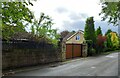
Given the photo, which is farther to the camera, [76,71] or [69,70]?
[69,70]

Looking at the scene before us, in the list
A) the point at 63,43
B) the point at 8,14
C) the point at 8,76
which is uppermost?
the point at 8,14

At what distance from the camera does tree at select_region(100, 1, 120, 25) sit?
11.2 m

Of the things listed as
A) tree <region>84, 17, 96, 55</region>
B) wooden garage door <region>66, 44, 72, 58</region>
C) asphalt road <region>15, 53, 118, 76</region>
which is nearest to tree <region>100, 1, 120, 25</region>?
asphalt road <region>15, 53, 118, 76</region>

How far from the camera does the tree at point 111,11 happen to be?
11232 mm

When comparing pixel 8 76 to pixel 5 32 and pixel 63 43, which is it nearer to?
pixel 5 32

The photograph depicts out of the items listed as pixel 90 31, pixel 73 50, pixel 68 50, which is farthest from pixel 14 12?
pixel 90 31

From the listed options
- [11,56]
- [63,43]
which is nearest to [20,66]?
[11,56]

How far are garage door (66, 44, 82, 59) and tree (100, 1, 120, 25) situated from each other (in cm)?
1391

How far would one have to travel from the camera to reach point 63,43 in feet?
85.3

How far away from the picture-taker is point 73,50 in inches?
1230

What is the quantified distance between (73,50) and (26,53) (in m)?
12.8

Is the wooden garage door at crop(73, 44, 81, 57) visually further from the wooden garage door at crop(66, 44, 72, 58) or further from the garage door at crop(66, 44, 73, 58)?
the wooden garage door at crop(66, 44, 72, 58)

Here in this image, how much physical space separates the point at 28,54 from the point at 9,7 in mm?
7574

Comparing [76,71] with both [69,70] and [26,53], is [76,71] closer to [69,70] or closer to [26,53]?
[69,70]
